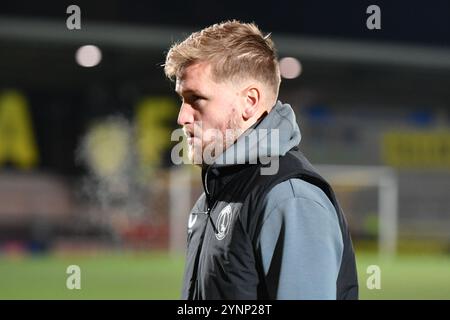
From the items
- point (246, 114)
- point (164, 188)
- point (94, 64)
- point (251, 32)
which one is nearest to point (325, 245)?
point (246, 114)

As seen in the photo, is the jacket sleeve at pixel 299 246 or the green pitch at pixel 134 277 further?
the green pitch at pixel 134 277

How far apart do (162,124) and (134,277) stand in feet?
29.0

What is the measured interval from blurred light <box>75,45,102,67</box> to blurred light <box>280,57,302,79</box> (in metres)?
4.23

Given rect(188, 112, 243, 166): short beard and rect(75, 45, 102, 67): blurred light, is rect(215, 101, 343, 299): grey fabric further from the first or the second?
rect(75, 45, 102, 67): blurred light

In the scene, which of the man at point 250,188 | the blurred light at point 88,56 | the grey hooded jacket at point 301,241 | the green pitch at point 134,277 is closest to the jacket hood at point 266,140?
the man at point 250,188

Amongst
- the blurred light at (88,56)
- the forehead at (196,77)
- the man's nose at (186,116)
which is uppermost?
the blurred light at (88,56)

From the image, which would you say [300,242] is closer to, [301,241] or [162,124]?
[301,241]

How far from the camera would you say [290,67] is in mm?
19703

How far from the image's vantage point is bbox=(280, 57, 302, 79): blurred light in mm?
19047

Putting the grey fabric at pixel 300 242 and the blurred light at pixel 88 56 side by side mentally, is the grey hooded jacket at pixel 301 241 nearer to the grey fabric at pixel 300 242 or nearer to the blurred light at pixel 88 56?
the grey fabric at pixel 300 242

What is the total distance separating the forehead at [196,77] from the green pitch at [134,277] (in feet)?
15.2

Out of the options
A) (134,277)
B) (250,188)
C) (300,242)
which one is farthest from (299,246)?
(134,277)

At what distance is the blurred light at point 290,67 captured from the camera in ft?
62.5
